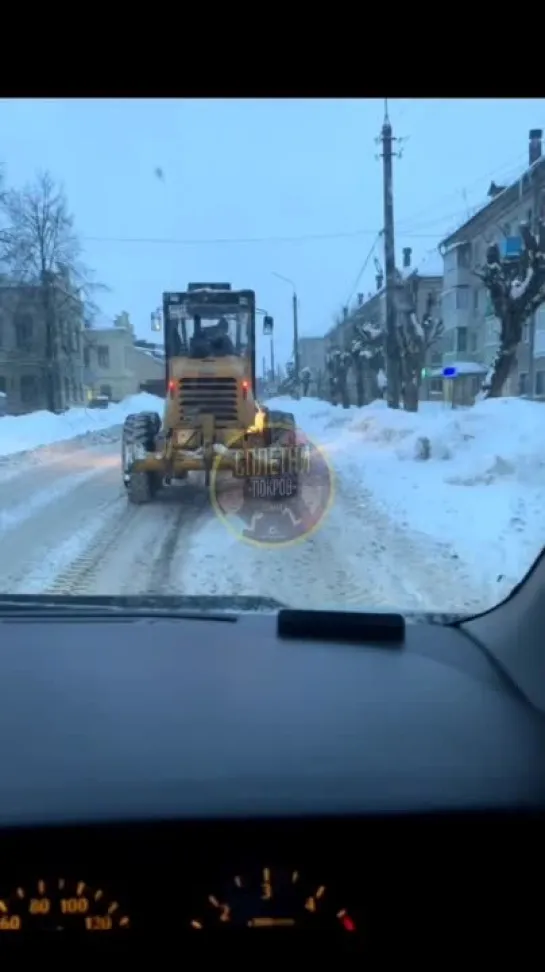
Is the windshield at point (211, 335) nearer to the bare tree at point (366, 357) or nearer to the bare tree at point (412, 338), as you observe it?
the bare tree at point (412, 338)

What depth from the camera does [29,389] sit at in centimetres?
1027

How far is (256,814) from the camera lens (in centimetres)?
224

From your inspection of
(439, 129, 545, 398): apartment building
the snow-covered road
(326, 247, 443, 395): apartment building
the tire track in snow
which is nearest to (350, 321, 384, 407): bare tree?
(326, 247, 443, 395): apartment building

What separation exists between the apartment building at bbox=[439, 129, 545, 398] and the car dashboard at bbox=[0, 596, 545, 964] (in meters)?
3.45

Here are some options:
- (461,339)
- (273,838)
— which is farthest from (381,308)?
(273,838)

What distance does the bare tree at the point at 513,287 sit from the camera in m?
7.74

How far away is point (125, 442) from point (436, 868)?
11.0 meters

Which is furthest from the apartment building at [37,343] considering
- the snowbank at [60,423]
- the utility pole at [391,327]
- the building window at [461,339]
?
the building window at [461,339]

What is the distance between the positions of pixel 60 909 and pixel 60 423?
14.3 meters

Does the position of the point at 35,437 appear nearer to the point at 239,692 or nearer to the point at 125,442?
the point at 125,442

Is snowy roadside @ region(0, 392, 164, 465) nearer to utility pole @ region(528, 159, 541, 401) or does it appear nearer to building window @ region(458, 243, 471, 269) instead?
building window @ region(458, 243, 471, 269)

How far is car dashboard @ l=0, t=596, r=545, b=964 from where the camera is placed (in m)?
2.18
